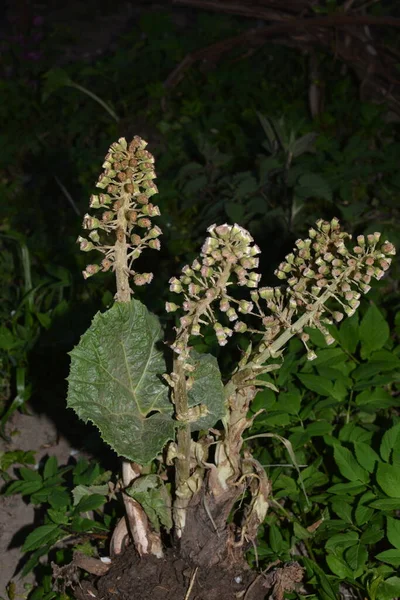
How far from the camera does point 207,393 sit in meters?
1.49

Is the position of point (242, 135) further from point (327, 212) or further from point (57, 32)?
point (57, 32)

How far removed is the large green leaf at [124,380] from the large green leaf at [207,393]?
61 mm

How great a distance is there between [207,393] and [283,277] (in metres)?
0.27

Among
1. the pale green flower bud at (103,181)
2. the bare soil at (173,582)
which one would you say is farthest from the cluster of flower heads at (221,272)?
the bare soil at (173,582)

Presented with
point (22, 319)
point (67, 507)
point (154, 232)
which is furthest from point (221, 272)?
point (22, 319)

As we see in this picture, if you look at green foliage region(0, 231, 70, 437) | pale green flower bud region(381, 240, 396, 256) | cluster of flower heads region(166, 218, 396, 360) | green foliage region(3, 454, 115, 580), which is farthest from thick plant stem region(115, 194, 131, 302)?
green foliage region(0, 231, 70, 437)

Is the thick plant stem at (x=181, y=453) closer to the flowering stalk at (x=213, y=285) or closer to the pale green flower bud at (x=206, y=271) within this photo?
the flowering stalk at (x=213, y=285)

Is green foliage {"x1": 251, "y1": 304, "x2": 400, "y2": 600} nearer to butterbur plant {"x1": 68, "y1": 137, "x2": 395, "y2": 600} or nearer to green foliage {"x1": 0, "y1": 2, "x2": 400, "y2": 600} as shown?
green foliage {"x1": 0, "y1": 2, "x2": 400, "y2": 600}

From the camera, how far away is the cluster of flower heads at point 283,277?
131 centimetres

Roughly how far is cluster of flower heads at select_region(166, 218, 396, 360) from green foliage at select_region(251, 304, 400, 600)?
0.52 m

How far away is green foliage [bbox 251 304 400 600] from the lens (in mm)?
1722

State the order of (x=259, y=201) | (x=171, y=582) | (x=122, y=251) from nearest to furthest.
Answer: (x=122, y=251)
(x=171, y=582)
(x=259, y=201)

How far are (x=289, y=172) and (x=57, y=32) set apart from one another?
A: 11.2ft

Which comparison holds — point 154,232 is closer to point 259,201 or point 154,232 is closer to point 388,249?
point 388,249
